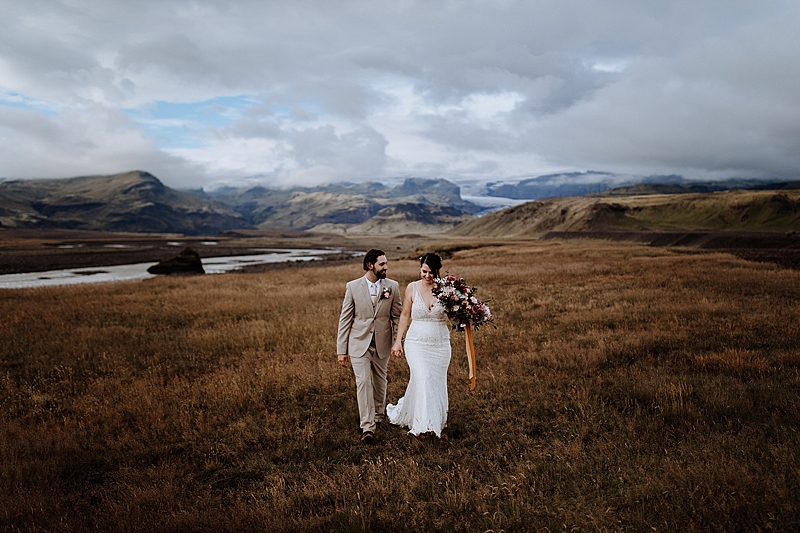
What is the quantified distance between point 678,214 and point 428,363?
582 feet

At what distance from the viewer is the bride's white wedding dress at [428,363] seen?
697 cm

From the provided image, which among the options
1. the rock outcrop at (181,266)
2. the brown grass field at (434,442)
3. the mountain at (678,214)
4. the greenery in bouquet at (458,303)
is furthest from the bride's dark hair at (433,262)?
the mountain at (678,214)

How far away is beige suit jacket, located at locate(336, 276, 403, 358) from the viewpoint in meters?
7.10

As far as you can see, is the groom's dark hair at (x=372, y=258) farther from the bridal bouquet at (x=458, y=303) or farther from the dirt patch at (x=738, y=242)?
the dirt patch at (x=738, y=242)

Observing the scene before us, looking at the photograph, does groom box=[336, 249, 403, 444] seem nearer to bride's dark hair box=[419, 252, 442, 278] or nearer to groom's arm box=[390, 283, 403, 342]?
groom's arm box=[390, 283, 403, 342]

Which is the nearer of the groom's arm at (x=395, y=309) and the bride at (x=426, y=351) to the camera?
the bride at (x=426, y=351)

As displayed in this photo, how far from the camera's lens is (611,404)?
7.59m

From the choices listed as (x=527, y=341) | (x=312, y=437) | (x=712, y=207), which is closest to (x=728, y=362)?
(x=527, y=341)

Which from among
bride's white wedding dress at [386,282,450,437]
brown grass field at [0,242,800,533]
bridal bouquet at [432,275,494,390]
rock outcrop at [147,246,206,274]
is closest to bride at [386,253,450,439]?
bride's white wedding dress at [386,282,450,437]

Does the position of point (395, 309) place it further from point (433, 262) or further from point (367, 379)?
point (367, 379)

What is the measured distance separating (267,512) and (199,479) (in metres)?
1.91

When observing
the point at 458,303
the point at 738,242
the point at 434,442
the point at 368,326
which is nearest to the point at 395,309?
the point at 368,326

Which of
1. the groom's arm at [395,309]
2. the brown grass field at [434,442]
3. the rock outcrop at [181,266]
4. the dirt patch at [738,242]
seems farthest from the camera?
the rock outcrop at [181,266]

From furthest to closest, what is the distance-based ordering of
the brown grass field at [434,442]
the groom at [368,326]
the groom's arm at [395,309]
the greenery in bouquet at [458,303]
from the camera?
1. the groom's arm at [395,309]
2. the groom at [368,326]
3. the greenery in bouquet at [458,303]
4. the brown grass field at [434,442]
